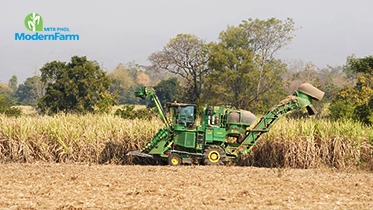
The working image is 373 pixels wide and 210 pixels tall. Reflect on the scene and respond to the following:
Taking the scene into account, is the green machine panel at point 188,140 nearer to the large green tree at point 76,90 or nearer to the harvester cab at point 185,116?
the harvester cab at point 185,116

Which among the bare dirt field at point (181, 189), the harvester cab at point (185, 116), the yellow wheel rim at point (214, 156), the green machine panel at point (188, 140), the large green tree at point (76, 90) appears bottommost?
the bare dirt field at point (181, 189)

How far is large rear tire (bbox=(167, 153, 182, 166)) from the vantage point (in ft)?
36.8

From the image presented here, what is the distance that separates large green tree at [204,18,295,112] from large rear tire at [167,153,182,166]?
2308 cm

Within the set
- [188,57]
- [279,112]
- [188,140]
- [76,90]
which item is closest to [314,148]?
[279,112]

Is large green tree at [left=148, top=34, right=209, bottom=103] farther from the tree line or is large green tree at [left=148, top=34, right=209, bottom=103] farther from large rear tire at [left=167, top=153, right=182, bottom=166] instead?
large rear tire at [left=167, top=153, right=182, bottom=166]

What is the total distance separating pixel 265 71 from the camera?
35.7 m

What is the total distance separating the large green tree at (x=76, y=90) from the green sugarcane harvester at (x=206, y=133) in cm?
1949

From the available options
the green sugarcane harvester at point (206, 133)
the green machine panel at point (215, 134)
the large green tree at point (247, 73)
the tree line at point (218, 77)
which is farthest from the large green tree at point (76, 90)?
the green machine panel at point (215, 134)

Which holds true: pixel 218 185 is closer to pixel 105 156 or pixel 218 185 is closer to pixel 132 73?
pixel 105 156

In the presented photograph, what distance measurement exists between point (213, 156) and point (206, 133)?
2.27ft

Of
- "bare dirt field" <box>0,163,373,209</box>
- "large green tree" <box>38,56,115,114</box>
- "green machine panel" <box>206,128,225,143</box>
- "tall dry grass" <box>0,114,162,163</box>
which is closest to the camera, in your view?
"bare dirt field" <box>0,163,373,209</box>

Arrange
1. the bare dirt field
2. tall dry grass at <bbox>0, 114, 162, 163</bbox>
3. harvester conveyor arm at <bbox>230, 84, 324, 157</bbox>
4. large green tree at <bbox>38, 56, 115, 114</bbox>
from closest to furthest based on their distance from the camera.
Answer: the bare dirt field
harvester conveyor arm at <bbox>230, 84, 324, 157</bbox>
tall dry grass at <bbox>0, 114, 162, 163</bbox>
large green tree at <bbox>38, 56, 115, 114</bbox>

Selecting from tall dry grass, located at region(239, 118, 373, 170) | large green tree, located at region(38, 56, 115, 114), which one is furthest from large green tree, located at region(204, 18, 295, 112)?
tall dry grass, located at region(239, 118, 373, 170)

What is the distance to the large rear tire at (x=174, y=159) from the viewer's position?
11.2 metres
